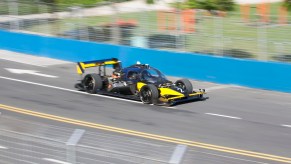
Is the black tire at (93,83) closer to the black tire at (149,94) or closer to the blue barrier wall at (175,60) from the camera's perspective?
the black tire at (149,94)

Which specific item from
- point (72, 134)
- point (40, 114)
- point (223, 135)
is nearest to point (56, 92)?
point (40, 114)

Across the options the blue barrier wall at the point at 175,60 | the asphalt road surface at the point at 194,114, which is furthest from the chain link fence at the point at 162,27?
the asphalt road surface at the point at 194,114

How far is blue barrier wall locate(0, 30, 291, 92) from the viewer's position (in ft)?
61.9

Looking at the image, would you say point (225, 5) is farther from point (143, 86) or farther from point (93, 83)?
point (143, 86)

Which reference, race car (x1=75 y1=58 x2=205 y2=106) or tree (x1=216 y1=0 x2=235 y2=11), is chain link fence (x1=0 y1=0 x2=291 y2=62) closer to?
tree (x1=216 y1=0 x2=235 y2=11)

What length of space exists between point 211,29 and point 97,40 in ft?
17.5

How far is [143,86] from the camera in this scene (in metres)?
16.3

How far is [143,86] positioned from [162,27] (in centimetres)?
641

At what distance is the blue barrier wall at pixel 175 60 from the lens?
1888 centimetres

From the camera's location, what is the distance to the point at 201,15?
21609mm

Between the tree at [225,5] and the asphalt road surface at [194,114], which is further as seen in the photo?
the tree at [225,5]

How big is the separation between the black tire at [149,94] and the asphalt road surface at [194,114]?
186 mm

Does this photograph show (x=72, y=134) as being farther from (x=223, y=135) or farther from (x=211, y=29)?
(x=211, y=29)

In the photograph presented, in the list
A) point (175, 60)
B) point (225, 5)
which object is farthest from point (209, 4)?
point (175, 60)
